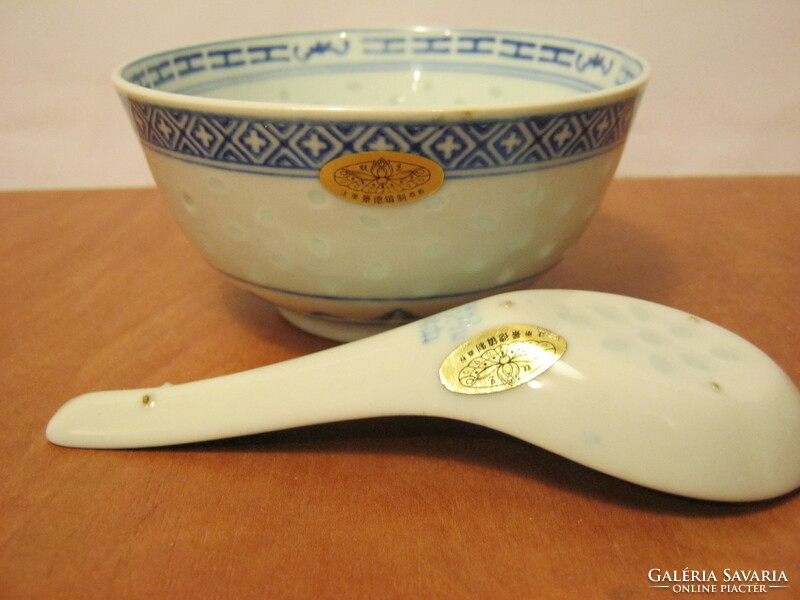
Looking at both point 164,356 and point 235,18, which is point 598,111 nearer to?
point 164,356

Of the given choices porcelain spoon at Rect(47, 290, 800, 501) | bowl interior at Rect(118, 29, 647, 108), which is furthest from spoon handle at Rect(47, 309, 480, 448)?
bowl interior at Rect(118, 29, 647, 108)

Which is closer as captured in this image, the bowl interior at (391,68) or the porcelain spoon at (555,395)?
the porcelain spoon at (555,395)

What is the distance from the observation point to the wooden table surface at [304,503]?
279 mm

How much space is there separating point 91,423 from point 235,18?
687mm

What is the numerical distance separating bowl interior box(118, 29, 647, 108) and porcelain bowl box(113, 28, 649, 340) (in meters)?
0.08

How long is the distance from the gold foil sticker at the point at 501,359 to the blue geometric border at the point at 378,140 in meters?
0.08

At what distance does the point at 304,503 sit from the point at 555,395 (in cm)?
13

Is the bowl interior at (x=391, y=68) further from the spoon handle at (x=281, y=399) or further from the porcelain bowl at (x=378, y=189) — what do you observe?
the spoon handle at (x=281, y=399)

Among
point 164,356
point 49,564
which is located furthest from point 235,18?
point 49,564

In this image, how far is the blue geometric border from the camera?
0.31m

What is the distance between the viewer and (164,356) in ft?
1.46

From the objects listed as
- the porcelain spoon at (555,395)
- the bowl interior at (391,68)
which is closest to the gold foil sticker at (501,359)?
the porcelain spoon at (555,395)

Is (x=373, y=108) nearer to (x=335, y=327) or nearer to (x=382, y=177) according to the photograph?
(x=382, y=177)

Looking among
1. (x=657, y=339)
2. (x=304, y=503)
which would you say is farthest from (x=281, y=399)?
(x=657, y=339)
